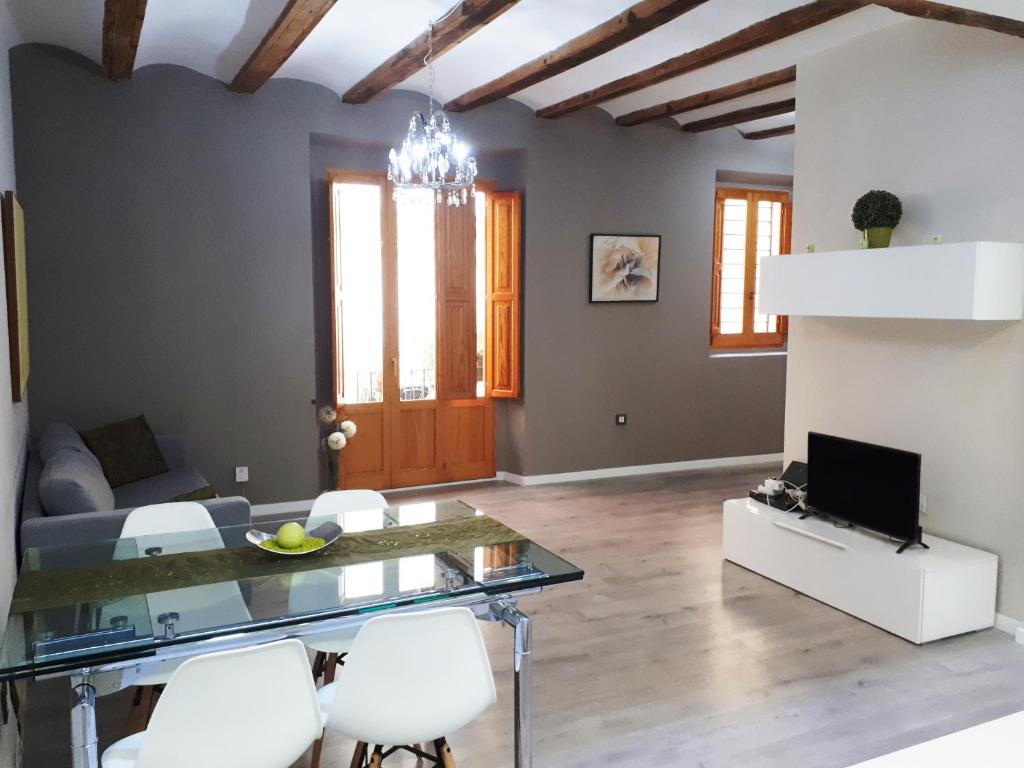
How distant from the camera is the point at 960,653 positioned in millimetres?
3705

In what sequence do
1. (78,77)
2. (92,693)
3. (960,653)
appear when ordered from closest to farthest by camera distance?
(92,693) < (960,653) < (78,77)

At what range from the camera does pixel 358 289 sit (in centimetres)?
637

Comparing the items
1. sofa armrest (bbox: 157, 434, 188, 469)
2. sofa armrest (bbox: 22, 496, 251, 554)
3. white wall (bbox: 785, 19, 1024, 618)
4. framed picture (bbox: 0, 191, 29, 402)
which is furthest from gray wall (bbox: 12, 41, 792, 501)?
white wall (bbox: 785, 19, 1024, 618)

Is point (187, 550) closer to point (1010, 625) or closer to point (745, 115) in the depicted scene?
point (1010, 625)

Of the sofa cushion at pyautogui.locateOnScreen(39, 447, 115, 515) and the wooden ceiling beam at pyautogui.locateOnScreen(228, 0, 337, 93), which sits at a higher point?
the wooden ceiling beam at pyautogui.locateOnScreen(228, 0, 337, 93)

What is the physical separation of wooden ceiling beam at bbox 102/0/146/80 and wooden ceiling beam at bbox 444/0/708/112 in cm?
222

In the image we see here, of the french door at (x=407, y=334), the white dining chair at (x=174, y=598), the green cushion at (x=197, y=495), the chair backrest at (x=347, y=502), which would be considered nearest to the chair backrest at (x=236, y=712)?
the white dining chair at (x=174, y=598)

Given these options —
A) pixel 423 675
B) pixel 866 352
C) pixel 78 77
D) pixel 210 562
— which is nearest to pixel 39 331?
pixel 78 77

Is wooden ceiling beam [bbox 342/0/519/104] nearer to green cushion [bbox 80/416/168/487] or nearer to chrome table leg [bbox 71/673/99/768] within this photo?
green cushion [bbox 80/416/168/487]

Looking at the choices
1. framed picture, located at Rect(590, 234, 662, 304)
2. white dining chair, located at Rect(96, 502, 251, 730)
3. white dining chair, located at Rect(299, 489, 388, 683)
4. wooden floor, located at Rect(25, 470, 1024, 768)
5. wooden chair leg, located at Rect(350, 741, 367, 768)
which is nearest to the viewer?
white dining chair, located at Rect(96, 502, 251, 730)

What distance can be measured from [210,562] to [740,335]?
6.12 meters

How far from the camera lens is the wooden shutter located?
670 cm

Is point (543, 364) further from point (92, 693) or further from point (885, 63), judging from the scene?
point (92, 693)

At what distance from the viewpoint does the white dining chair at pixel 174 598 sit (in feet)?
7.09
